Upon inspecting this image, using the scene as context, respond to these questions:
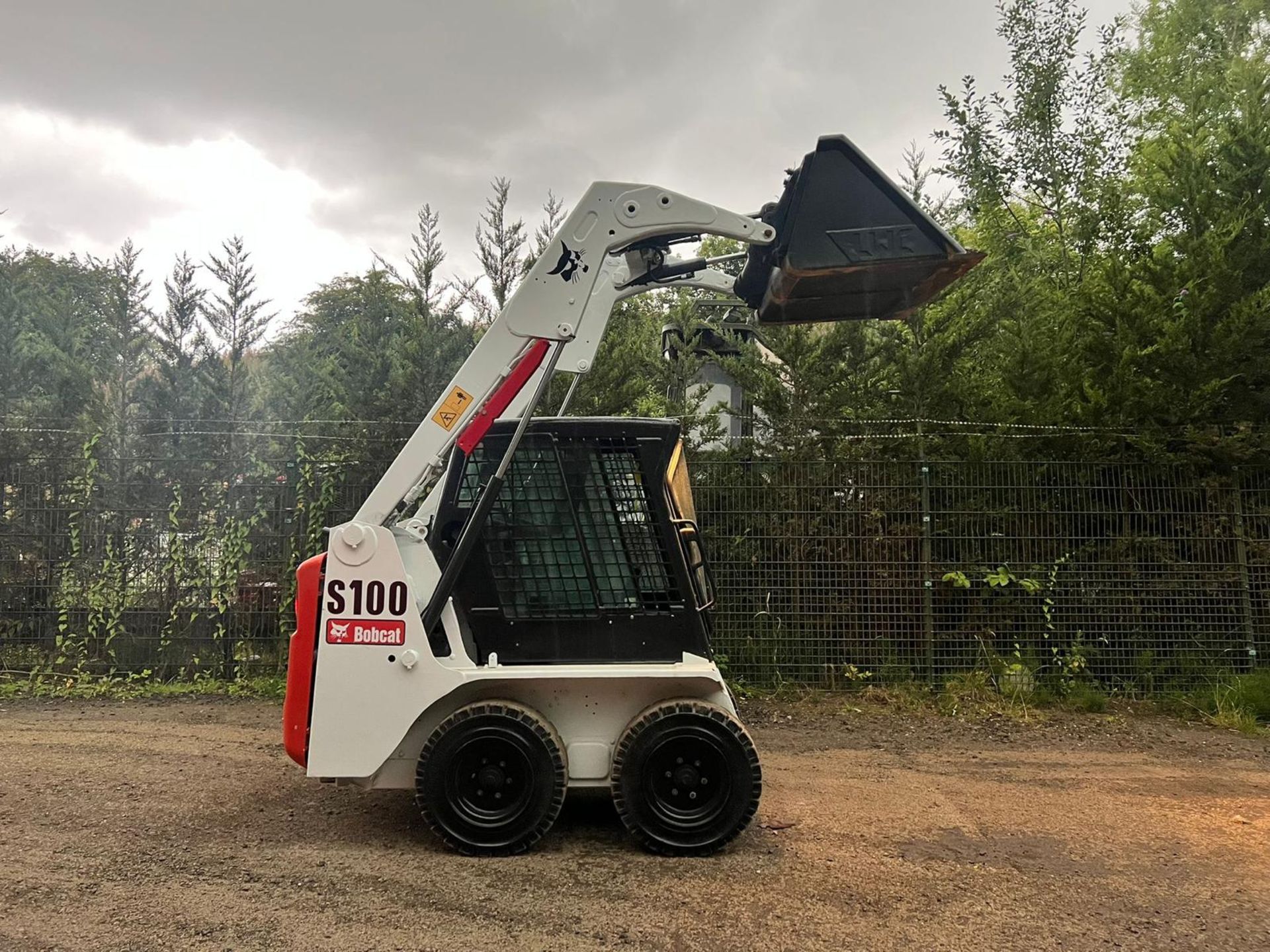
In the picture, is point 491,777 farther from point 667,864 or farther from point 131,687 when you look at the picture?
point 131,687

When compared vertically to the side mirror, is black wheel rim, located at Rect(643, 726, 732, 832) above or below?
below

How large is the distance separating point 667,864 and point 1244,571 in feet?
20.1

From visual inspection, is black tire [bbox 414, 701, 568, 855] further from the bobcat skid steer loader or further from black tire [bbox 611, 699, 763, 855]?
black tire [bbox 611, 699, 763, 855]

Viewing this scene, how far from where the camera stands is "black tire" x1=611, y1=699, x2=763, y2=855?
3670mm

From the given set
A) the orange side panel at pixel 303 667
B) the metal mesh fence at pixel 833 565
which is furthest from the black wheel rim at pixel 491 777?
the metal mesh fence at pixel 833 565

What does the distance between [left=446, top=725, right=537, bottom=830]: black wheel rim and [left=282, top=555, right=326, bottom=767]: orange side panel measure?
71cm

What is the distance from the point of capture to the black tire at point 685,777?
3670mm

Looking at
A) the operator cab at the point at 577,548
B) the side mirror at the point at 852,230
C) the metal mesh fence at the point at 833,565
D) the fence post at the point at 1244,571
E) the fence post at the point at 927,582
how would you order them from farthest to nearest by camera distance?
the fence post at the point at 927,582 → the metal mesh fence at the point at 833,565 → the fence post at the point at 1244,571 → the operator cab at the point at 577,548 → the side mirror at the point at 852,230

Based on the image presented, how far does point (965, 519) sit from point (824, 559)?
4.31 ft

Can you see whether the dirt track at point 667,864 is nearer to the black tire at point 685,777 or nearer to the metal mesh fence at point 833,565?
the black tire at point 685,777

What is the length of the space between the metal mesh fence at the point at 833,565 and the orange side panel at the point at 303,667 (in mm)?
3813

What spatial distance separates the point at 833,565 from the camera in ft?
23.7

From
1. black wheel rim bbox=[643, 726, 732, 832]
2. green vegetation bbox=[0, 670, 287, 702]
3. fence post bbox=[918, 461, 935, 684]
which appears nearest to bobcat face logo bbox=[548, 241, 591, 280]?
black wheel rim bbox=[643, 726, 732, 832]

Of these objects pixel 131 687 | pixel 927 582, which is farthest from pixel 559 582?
pixel 131 687
